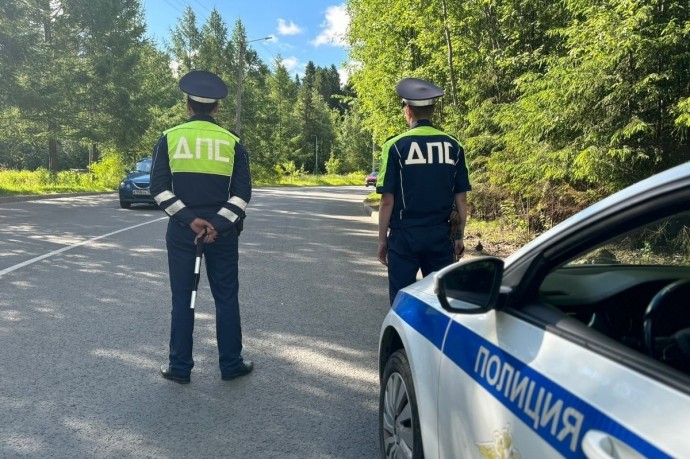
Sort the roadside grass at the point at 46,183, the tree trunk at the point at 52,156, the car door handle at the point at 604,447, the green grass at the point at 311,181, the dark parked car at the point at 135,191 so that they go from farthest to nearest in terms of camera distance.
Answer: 1. the green grass at the point at 311,181
2. the tree trunk at the point at 52,156
3. the roadside grass at the point at 46,183
4. the dark parked car at the point at 135,191
5. the car door handle at the point at 604,447

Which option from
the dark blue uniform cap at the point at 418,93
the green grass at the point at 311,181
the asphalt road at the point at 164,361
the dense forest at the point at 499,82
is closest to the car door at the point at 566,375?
the asphalt road at the point at 164,361

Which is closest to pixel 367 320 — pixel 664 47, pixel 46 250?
pixel 664 47

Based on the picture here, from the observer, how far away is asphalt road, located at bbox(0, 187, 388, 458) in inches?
119

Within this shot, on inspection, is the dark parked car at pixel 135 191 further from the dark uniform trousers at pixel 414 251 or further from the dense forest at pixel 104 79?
the dark uniform trousers at pixel 414 251

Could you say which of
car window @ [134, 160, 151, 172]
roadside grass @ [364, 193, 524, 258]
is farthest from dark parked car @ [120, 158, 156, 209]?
roadside grass @ [364, 193, 524, 258]

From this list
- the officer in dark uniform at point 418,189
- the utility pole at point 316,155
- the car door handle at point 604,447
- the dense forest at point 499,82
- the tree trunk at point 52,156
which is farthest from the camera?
the utility pole at point 316,155

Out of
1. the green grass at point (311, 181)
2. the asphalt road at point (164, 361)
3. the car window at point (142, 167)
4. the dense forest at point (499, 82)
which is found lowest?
the asphalt road at point (164, 361)

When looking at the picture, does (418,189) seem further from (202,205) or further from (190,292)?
(190,292)

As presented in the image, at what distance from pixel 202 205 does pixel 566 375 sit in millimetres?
2874

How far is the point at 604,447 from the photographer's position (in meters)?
1.15

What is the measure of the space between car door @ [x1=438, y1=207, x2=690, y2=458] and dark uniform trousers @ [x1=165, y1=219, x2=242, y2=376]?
7.38 ft

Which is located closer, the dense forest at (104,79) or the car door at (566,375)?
the car door at (566,375)

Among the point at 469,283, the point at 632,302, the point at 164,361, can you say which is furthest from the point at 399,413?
the point at 164,361

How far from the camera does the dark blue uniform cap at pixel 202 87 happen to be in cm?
368
